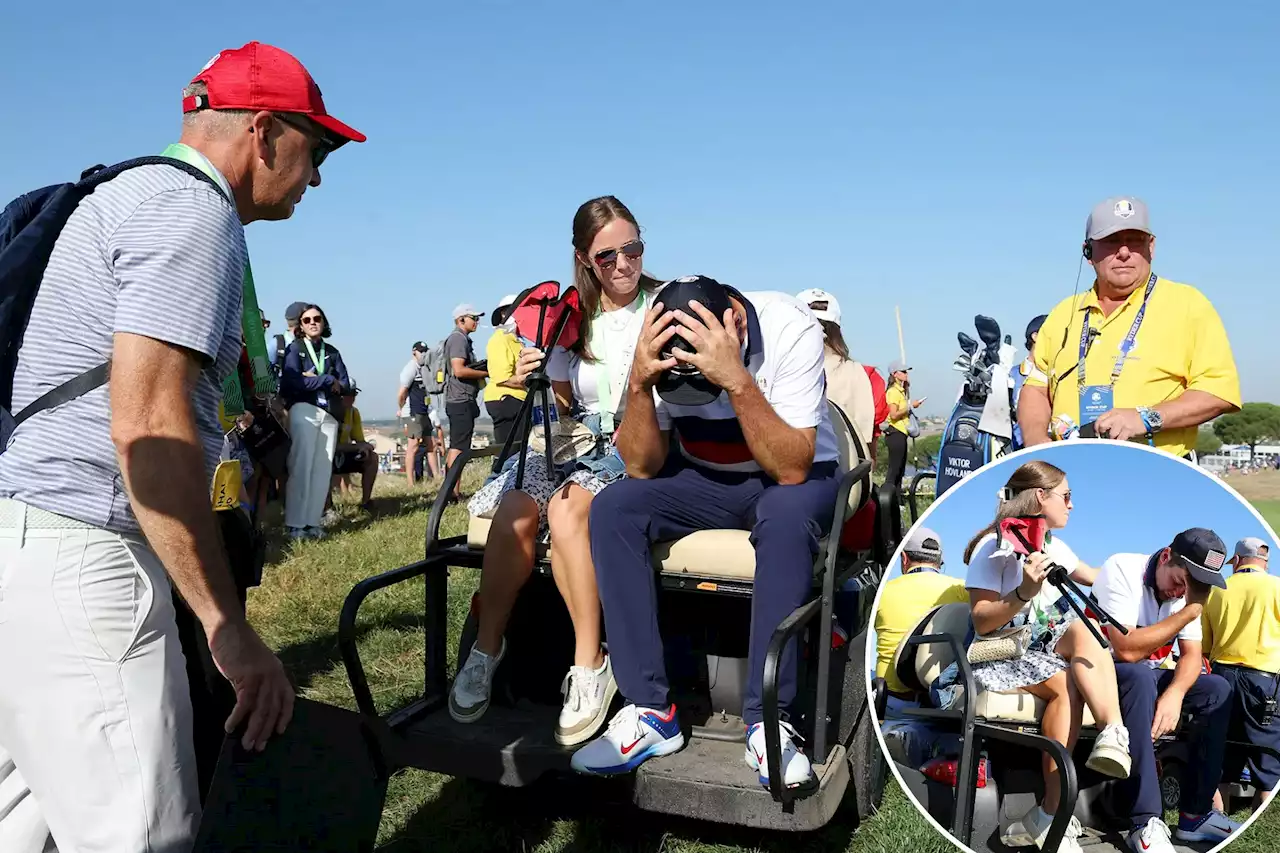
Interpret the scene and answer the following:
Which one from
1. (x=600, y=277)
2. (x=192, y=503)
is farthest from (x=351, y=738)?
(x=600, y=277)

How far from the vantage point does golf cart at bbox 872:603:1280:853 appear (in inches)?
108

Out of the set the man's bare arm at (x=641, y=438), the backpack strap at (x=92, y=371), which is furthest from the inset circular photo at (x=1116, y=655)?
the backpack strap at (x=92, y=371)

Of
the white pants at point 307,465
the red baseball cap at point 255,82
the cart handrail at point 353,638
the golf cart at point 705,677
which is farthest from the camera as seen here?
the white pants at point 307,465

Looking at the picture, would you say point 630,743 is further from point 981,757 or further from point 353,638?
point 981,757

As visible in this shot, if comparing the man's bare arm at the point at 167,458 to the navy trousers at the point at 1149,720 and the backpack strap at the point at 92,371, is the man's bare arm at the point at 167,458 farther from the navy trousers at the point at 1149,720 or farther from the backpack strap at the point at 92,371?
the navy trousers at the point at 1149,720

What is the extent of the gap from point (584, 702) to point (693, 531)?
67 centimetres

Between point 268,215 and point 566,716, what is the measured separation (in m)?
1.91

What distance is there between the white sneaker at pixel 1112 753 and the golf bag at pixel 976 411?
4731 mm

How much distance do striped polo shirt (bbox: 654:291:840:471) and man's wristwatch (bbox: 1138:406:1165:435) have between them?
1054mm

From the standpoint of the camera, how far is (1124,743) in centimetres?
274

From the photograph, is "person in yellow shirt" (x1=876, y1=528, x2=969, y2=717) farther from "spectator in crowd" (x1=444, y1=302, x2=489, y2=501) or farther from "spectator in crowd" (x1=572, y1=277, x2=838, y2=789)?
"spectator in crowd" (x1=444, y1=302, x2=489, y2=501)

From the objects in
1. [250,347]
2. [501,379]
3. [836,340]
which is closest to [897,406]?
[501,379]

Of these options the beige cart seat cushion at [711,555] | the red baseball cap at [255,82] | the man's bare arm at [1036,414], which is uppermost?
the red baseball cap at [255,82]

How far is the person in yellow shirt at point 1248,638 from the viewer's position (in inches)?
108
